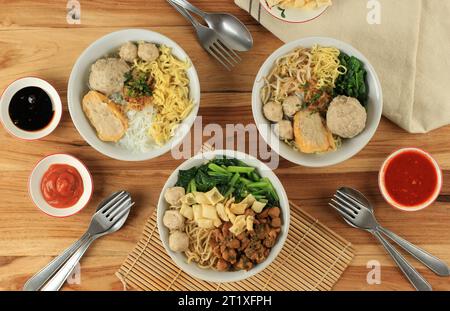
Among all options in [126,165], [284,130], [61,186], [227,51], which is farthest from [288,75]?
[61,186]

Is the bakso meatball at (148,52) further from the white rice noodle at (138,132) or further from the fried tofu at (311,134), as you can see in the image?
the fried tofu at (311,134)

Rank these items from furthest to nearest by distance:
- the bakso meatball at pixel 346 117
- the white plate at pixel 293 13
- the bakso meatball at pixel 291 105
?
the white plate at pixel 293 13 → the bakso meatball at pixel 291 105 → the bakso meatball at pixel 346 117

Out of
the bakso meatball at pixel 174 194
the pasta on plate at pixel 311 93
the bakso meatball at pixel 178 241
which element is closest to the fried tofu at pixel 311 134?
the pasta on plate at pixel 311 93

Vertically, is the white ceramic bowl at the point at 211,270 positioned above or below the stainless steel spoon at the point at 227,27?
below

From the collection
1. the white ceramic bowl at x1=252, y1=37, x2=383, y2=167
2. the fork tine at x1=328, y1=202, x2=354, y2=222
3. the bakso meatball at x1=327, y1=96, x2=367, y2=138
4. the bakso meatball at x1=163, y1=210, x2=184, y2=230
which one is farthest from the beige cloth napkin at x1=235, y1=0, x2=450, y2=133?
the bakso meatball at x1=163, y1=210, x2=184, y2=230

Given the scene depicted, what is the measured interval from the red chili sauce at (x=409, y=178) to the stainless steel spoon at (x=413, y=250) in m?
0.17

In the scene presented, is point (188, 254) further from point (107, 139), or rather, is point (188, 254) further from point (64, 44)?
point (64, 44)

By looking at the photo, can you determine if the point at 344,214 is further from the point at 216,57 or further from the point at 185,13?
the point at 185,13

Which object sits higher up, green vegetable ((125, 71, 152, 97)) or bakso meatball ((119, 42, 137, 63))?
bakso meatball ((119, 42, 137, 63))

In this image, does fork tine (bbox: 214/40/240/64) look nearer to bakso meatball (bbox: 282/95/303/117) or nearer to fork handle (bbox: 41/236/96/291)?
bakso meatball (bbox: 282/95/303/117)

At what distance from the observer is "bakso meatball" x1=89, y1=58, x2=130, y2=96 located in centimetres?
286

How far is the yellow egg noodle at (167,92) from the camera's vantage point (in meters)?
2.90

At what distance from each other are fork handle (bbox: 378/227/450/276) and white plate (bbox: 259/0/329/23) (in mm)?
1298

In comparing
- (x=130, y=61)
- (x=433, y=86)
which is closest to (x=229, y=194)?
(x=130, y=61)
